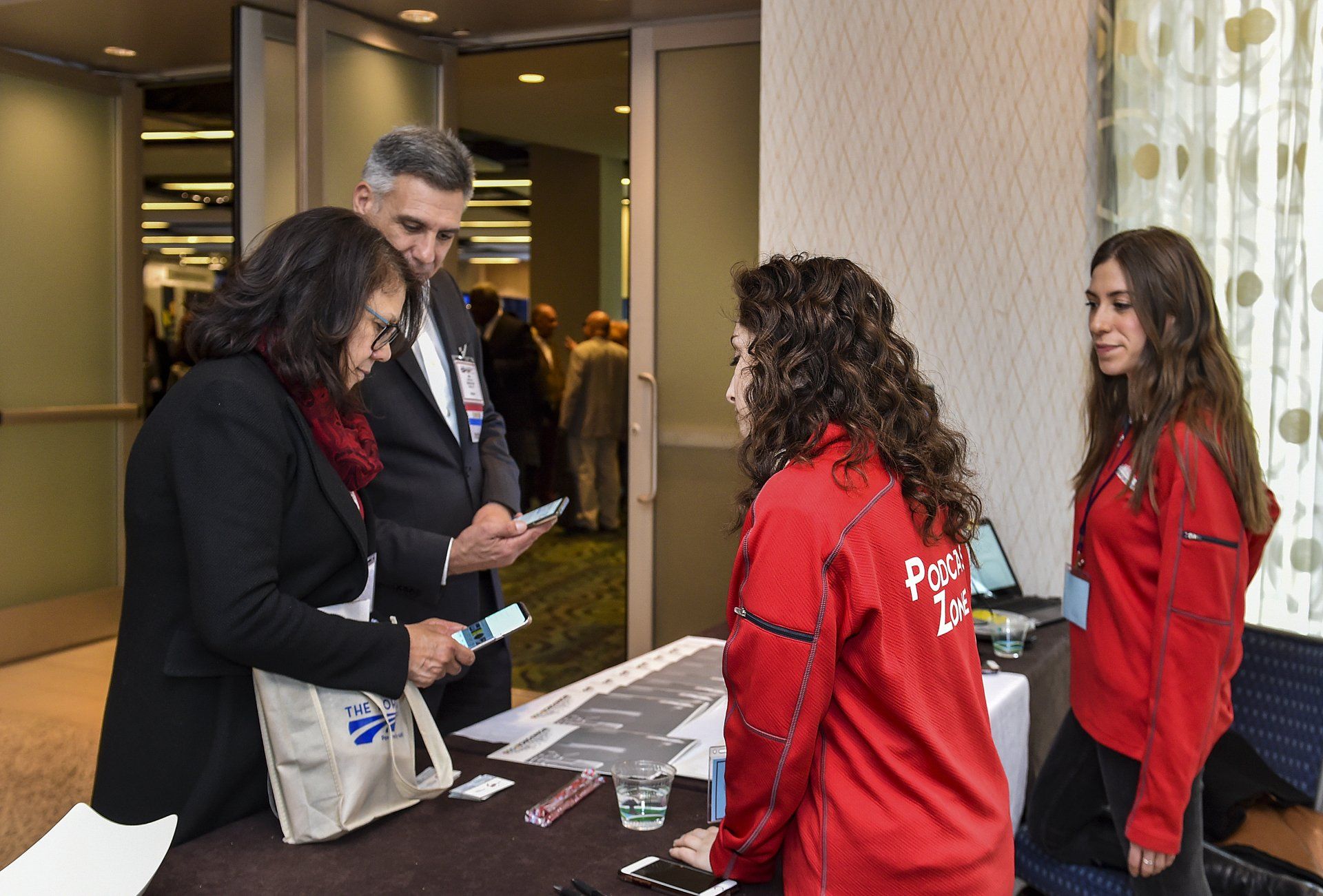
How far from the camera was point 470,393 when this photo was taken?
7.71 feet

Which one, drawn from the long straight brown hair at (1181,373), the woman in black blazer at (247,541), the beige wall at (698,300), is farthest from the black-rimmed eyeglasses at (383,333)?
the beige wall at (698,300)

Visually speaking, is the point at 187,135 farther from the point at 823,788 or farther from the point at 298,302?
the point at 823,788

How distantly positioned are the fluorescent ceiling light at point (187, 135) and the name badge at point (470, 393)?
6.32m

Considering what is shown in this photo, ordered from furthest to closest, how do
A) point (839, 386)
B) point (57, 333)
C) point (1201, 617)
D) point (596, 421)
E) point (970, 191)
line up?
point (596, 421) → point (57, 333) → point (970, 191) → point (1201, 617) → point (839, 386)

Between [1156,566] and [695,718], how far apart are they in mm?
834

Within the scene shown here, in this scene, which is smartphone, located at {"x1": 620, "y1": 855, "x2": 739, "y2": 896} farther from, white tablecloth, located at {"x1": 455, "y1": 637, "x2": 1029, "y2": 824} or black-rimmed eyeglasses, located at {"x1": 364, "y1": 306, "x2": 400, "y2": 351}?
black-rimmed eyeglasses, located at {"x1": 364, "y1": 306, "x2": 400, "y2": 351}

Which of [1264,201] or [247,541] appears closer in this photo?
[247,541]

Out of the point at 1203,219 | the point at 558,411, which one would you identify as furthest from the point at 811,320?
the point at 558,411

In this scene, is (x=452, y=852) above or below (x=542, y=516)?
below

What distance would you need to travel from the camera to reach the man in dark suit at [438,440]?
84.2 inches

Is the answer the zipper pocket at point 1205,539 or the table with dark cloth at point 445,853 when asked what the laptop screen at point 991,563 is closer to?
the zipper pocket at point 1205,539

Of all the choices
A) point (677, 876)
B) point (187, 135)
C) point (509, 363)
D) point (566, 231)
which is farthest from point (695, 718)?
point (566, 231)

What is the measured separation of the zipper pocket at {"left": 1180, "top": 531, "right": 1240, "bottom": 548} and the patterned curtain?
4.37 ft

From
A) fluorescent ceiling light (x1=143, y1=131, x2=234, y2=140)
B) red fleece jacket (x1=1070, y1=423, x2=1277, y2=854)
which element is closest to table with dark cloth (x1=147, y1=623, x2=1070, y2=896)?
red fleece jacket (x1=1070, y1=423, x2=1277, y2=854)
